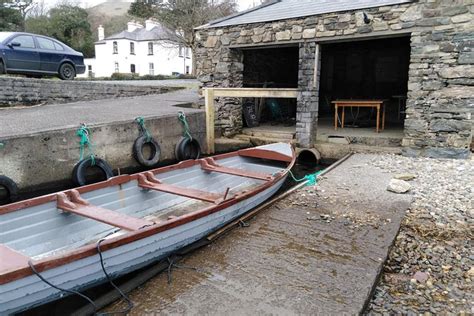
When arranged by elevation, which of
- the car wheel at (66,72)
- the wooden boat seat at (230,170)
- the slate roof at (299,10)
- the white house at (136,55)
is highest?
the white house at (136,55)

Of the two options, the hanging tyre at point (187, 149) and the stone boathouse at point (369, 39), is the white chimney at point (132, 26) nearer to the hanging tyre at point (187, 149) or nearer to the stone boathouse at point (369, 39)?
the stone boathouse at point (369, 39)

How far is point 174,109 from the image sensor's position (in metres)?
8.30

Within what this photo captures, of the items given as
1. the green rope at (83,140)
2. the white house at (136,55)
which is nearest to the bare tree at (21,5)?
the white house at (136,55)

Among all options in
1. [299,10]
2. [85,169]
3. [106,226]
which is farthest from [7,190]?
[299,10]

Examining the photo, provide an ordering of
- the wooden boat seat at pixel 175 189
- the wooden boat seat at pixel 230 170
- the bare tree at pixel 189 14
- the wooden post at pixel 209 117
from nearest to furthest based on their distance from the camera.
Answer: the wooden boat seat at pixel 175 189
the wooden boat seat at pixel 230 170
the wooden post at pixel 209 117
the bare tree at pixel 189 14

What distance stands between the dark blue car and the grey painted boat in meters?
7.50

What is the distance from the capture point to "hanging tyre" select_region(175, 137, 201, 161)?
739 cm

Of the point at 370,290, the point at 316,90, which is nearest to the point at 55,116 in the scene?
the point at 316,90

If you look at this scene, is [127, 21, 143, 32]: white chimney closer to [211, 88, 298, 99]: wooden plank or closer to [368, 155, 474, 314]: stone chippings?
[211, 88, 298, 99]: wooden plank

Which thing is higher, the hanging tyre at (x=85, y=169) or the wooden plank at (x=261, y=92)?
the wooden plank at (x=261, y=92)

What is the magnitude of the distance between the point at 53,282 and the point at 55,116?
5.37 metres

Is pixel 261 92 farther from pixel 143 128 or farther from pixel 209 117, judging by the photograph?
pixel 143 128

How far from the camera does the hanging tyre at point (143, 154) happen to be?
6586mm

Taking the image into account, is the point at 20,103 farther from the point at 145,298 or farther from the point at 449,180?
the point at 449,180
